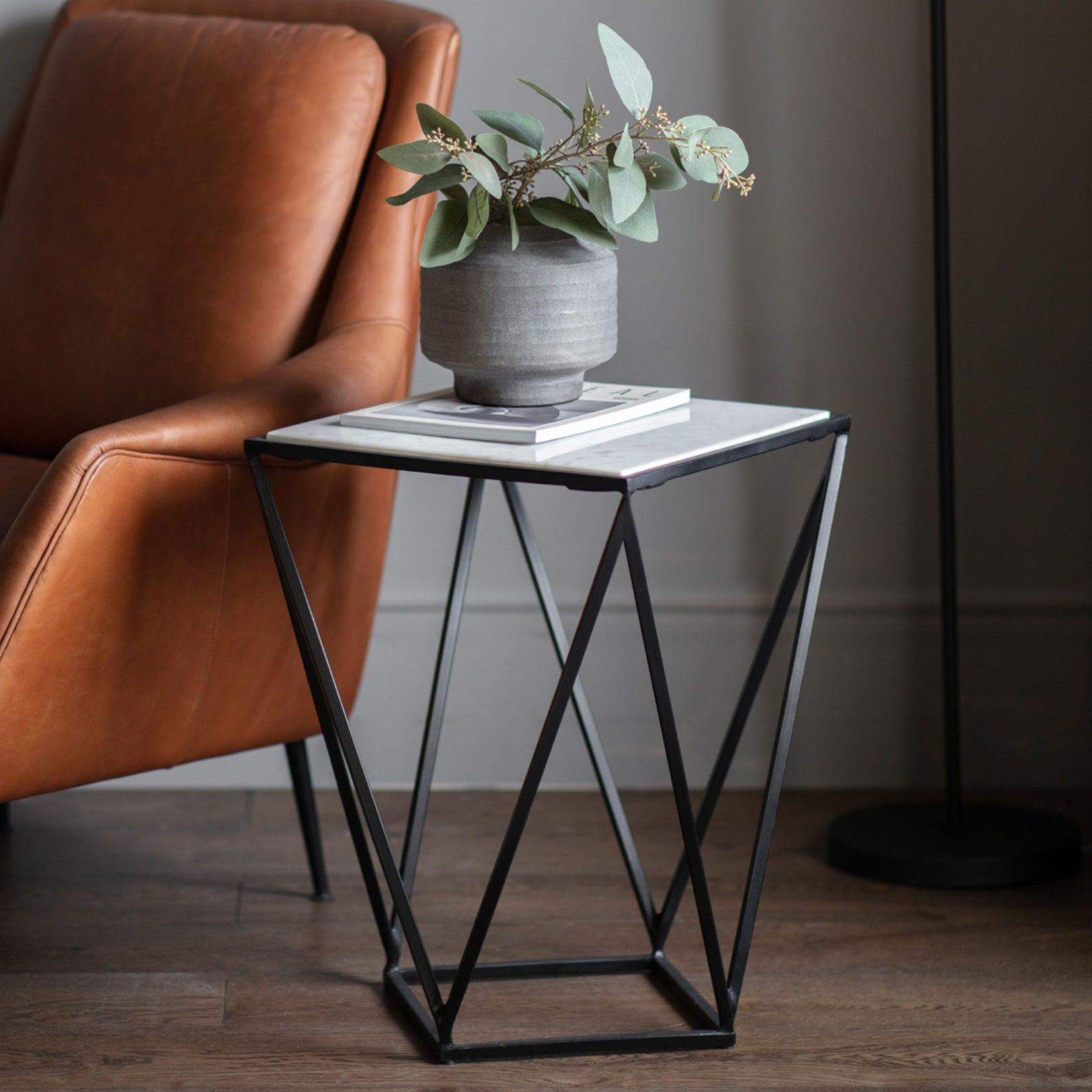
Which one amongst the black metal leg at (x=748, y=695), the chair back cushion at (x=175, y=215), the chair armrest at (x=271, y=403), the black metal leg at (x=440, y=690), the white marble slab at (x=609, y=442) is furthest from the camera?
the chair back cushion at (x=175, y=215)

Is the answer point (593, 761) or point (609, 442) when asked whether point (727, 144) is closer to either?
point (609, 442)

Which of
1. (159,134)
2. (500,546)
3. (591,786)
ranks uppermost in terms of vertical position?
(159,134)

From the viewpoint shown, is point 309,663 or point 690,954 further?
point 690,954

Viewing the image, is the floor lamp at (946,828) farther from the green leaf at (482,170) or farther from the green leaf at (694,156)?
the green leaf at (482,170)

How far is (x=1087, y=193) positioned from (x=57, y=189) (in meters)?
1.31

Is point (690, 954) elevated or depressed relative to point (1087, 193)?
depressed

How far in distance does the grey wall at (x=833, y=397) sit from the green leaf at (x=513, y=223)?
73cm

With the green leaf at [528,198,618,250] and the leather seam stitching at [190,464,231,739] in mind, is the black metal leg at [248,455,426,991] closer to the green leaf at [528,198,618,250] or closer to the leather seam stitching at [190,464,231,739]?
the leather seam stitching at [190,464,231,739]

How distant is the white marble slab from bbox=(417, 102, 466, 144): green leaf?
0.88ft

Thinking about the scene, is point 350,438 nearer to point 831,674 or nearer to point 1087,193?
point 831,674

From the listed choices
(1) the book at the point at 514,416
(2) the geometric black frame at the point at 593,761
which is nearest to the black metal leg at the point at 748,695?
(2) the geometric black frame at the point at 593,761

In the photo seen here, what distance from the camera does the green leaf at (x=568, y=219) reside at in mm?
1411

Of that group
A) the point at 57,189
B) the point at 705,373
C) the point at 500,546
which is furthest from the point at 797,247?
the point at 57,189

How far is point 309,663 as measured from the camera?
1.48 m
